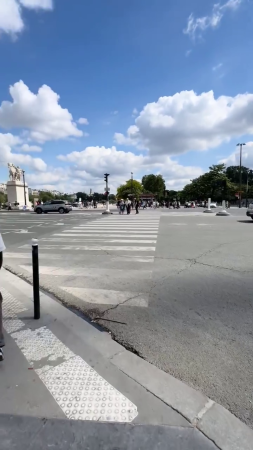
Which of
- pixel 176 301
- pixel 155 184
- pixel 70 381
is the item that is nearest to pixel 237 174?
pixel 155 184

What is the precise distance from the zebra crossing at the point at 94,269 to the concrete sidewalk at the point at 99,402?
130 centimetres

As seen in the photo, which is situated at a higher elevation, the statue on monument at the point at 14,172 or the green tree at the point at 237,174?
the green tree at the point at 237,174

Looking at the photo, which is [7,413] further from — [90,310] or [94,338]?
[90,310]

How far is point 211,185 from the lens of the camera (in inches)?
3076

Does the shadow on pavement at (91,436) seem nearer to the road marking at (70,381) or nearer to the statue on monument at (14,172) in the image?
the road marking at (70,381)

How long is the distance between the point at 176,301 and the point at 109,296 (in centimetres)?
115

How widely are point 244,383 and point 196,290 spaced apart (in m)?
2.49

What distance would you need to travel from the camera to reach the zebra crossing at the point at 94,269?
4577 mm

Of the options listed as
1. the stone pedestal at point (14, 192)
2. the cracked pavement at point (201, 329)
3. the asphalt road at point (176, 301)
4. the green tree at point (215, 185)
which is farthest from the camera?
the green tree at point (215, 185)

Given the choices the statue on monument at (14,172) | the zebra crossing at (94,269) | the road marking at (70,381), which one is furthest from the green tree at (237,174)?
the road marking at (70,381)

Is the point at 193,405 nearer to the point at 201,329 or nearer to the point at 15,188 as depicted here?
the point at 201,329

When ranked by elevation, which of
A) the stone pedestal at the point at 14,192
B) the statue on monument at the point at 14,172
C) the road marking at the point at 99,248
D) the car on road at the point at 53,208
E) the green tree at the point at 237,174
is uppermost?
the green tree at the point at 237,174

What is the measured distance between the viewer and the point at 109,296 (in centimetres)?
458

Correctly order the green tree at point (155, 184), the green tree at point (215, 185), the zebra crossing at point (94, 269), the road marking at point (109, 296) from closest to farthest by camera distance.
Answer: the road marking at point (109, 296), the zebra crossing at point (94, 269), the green tree at point (215, 185), the green tree at point (155, 184)
